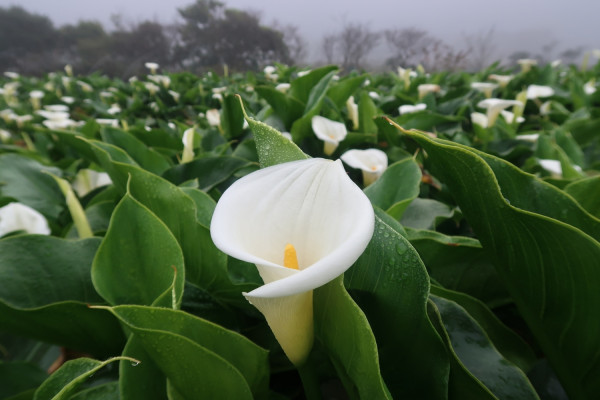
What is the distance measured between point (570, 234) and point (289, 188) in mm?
214

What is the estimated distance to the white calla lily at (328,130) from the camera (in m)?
0.93

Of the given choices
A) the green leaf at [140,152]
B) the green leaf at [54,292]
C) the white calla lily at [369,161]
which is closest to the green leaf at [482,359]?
the green leaf at [54,292]

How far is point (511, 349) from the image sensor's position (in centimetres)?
44

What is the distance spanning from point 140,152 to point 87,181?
141 mm

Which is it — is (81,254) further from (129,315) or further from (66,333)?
(129,315)

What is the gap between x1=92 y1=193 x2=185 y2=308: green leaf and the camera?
433 mm

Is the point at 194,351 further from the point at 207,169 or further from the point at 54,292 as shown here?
the point at 207,169

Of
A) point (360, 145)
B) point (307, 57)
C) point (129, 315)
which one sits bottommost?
point (307, 57)

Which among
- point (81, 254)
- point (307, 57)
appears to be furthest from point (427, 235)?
point (307, 57)

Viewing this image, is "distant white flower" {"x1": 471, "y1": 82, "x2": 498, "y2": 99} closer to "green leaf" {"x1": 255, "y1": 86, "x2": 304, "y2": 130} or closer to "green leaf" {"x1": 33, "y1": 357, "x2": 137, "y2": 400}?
"green leaf" {"x1": 255, "y1": 86, "x2": 304, "y2": 130}

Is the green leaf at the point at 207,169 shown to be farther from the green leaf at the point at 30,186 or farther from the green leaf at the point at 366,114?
the green leaf at the point at 366,114

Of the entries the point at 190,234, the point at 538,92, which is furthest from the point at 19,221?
the point at 538,92

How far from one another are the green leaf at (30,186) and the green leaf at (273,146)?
65cm

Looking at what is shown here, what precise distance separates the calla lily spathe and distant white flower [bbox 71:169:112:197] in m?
0.68
